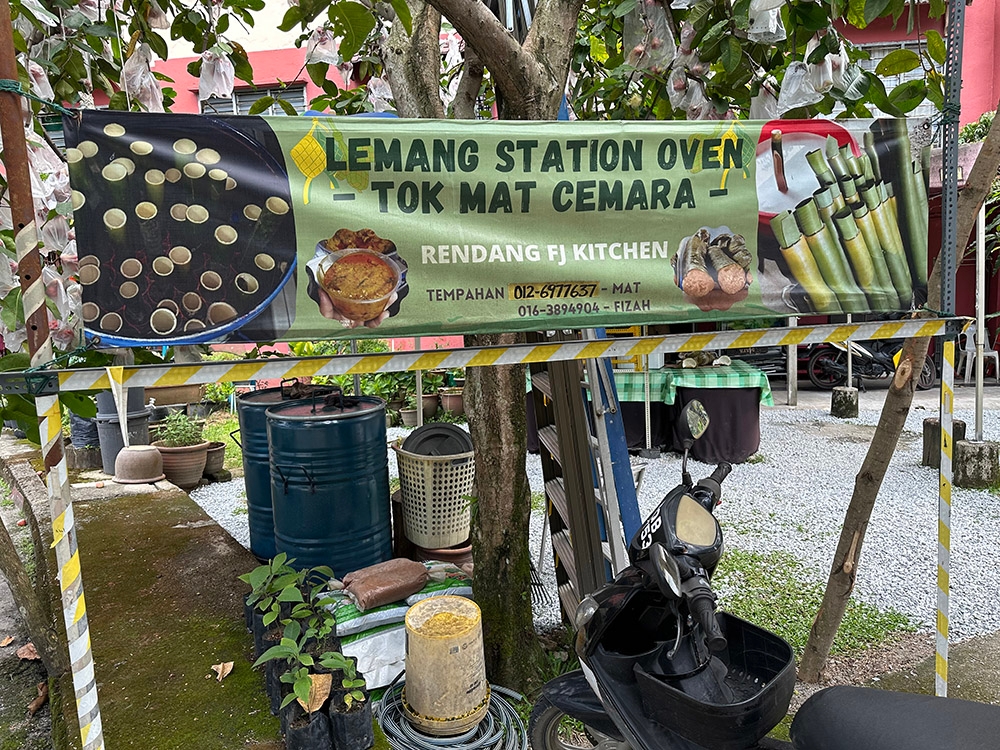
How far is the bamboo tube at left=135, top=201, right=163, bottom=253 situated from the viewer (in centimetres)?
185

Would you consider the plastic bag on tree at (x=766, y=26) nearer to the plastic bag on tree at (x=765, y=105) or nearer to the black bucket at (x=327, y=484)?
the plastic bag on tree at (x=765, y=105)

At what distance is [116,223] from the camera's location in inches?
71.9

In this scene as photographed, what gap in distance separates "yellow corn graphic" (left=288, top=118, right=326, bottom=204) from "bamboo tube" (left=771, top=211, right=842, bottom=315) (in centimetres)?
150

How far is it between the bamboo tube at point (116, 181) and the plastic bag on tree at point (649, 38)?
95.7 inches

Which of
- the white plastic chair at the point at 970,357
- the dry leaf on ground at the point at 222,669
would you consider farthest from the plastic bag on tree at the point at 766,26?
the white plastic chair at the point at 970,357

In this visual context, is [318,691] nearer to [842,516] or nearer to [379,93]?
[379,93]

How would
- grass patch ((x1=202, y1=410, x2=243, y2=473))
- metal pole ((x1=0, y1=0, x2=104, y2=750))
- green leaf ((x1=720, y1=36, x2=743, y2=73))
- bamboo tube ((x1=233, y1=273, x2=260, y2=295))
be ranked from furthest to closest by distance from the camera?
grass patch ((x1=202, y1=410, x2=243, y2=473)) → green leaf ((x1=720, y1=36, x2=743, y2=73)) → bamboo tube ((x1=233, y1=273, x2=260, y2=295)) → metal pole ((x1=0, y1=0, x2=104, y2=750))

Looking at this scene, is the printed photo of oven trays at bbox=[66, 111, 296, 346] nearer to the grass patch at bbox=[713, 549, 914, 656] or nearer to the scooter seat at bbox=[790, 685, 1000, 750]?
the scooter seat at bbox=[790, 685, 1000, 750]

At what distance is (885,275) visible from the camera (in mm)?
2436

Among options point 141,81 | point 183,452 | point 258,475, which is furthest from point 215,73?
point 183,452

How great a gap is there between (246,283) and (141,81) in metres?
1.55

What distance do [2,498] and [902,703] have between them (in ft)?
25.6

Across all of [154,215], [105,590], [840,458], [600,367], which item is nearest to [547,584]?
[600,367]

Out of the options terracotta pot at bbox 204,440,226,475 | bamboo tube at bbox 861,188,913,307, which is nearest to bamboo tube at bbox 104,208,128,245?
bamboo tube at bbox 861,188,913,307
